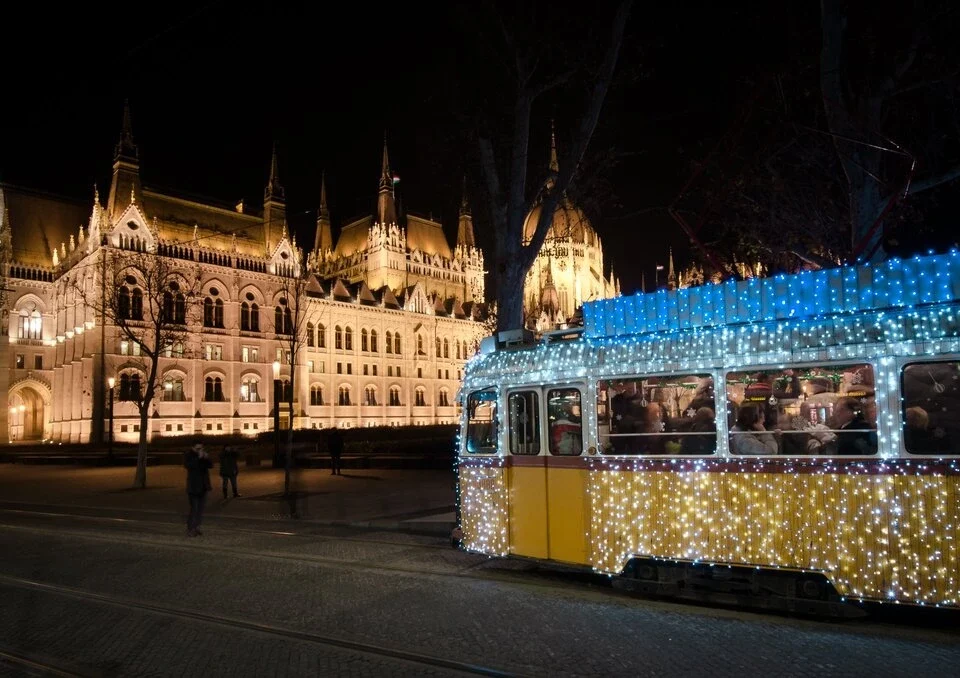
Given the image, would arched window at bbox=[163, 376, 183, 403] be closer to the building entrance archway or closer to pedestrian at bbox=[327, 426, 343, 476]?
the building entrance archway

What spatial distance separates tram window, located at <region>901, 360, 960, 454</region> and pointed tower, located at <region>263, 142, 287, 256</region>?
227ft

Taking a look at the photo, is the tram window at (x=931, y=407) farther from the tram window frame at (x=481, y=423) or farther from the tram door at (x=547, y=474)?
the tram window frame at (x=481, y=423)

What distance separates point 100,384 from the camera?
55.9m

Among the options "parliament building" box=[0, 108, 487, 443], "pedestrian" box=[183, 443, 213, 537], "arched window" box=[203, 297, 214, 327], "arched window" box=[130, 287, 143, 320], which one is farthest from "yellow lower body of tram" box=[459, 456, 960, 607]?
"arched window" box=[203, 297, 214, 327]

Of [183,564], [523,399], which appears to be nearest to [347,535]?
[183,564]

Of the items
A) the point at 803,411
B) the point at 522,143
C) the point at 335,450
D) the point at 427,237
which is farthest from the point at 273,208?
the point at 803,411

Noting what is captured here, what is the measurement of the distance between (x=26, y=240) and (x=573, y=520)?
7051 centimetres

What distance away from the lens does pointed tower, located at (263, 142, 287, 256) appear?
72562 millimetres

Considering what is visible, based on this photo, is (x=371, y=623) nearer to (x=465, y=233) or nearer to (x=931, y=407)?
(x=931, y=407)

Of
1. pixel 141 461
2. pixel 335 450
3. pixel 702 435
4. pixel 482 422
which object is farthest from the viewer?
pixel 335 450

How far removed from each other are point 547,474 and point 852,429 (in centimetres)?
374

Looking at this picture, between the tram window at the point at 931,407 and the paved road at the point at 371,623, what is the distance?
181 cm

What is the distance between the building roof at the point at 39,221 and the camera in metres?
65.9

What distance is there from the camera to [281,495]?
72.2 ft
